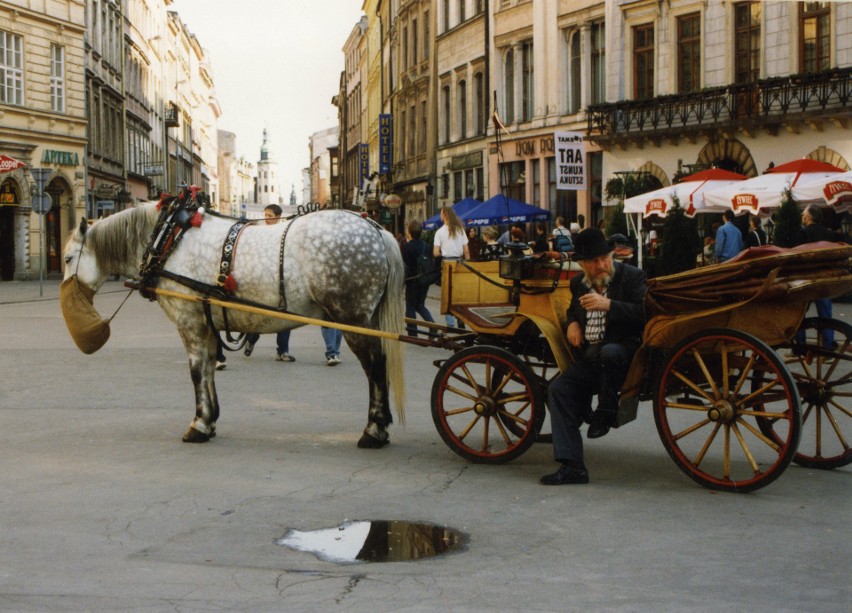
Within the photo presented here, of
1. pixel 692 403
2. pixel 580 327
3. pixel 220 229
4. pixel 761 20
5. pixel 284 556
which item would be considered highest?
pixel 761 20

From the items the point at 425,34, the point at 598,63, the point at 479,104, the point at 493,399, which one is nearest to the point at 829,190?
the point at 493,399

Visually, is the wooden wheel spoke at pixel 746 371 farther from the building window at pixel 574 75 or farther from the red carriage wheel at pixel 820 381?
the building window at pixel 574 75

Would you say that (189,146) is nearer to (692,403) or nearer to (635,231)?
(635,231)

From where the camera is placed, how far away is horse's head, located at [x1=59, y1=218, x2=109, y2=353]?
9.20 m

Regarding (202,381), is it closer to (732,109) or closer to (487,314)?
(487,314)

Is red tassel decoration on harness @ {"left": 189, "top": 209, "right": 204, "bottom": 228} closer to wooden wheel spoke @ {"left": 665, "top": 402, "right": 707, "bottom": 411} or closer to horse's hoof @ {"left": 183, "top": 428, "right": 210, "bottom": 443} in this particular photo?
horse's hoof @ {"left": 183, "top": 428, "right": 210, "bottom": 443}

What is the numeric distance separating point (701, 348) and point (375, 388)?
2.69m

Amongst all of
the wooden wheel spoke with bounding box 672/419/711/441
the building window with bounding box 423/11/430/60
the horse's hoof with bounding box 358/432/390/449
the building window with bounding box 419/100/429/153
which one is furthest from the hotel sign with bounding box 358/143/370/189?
the wooden wheel spoke with bounding box 672/419/711/441

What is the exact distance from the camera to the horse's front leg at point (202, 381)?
8.57 meters

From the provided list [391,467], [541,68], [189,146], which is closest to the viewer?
Result: [391,467]

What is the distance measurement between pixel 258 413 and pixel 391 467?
109 inches

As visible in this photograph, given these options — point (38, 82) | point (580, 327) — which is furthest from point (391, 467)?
point (38, 82)

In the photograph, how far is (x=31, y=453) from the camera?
26.6 ft

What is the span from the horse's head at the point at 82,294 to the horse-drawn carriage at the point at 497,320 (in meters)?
0.01
